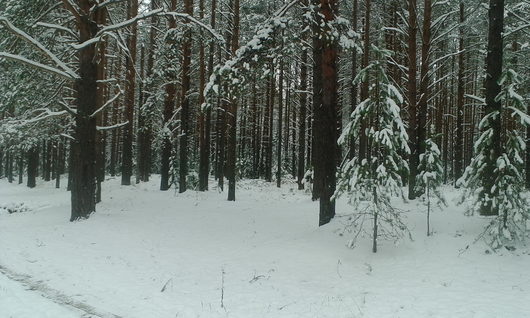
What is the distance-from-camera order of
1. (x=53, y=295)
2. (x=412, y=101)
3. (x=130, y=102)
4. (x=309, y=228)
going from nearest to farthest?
(x=53, y=295) → (x=309, y=228) → (x=412, y=101) → (x=130, y=102)

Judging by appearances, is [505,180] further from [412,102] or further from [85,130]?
[85,130]

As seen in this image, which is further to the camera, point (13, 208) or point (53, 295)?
point (13, 208)

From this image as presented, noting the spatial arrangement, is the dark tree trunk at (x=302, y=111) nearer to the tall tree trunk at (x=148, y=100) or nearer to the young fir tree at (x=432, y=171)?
the tall tree trunk at (x=148, y=100)

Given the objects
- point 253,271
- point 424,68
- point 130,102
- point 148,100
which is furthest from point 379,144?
point 130,102

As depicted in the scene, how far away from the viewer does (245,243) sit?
10266 mm

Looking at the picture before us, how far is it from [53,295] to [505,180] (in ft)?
29.0

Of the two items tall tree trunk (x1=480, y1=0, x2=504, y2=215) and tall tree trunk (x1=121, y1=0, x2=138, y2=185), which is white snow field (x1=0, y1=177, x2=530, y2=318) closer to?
tall tree trunk (x1=480, y1=0, x2=504, y2=215)

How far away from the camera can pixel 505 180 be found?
317 inches

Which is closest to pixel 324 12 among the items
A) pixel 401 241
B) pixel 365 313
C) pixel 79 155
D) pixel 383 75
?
pixel 383 75

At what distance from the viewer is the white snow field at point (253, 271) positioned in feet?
20.7

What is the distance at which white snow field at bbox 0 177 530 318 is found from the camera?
6.31 m

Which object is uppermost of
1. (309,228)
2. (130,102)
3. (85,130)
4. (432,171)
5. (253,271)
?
(130,102)

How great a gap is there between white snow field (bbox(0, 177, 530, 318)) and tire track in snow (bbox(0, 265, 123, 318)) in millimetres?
30

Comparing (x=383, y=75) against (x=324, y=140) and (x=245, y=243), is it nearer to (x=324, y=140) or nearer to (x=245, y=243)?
(x=324, y=140)
